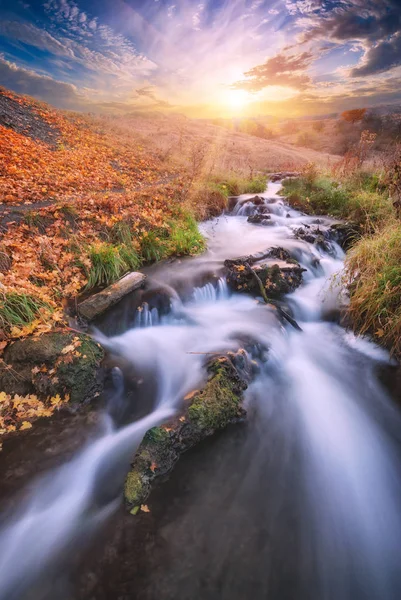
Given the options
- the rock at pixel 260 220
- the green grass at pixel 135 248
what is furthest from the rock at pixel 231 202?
the green grass at pixel 135 248

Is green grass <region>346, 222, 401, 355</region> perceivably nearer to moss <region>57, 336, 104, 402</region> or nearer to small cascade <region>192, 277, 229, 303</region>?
small cascade <region>192, 277, 229, 303</region>

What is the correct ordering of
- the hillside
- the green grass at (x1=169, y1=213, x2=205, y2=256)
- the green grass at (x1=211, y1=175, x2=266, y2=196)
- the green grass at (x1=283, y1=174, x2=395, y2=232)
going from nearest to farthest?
1. the hillside
2. the green grass at (x1=169, y1=213, x2=205, y2=256)
3. the green grass at (x1=283, y1=174, x2=395, y2=232)
4. the green grass at (x1=211, y1=175, x2=266, y2=196)

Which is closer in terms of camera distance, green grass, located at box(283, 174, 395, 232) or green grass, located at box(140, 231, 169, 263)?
green grass, located at box(140, 231, 169, 263)

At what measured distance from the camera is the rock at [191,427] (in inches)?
113

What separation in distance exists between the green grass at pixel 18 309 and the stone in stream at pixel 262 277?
384 cm

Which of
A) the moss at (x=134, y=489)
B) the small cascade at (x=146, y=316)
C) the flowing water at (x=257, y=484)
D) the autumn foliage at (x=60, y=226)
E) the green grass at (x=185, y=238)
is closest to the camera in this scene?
the flowing water at (x=257, y=484)

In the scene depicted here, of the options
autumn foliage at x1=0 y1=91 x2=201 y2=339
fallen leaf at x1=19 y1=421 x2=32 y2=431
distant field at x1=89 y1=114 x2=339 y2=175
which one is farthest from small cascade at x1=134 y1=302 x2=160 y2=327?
distant field at x1=89 y1=114 x2=339 y2=175

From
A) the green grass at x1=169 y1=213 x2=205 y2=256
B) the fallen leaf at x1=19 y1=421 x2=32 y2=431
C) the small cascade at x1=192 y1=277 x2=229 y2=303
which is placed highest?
the green grass at x1=169 y1=213 x2=205 y2=256

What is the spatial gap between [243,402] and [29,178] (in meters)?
8.25

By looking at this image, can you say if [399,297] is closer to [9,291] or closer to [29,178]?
[9,291]

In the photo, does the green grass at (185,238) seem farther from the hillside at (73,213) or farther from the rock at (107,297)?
the rock at (107,297)

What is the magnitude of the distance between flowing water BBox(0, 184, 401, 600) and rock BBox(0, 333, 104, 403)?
0.52m

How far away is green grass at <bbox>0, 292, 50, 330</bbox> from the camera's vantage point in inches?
158

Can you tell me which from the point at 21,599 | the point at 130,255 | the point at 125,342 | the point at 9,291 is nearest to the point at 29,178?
the point at 130,255
